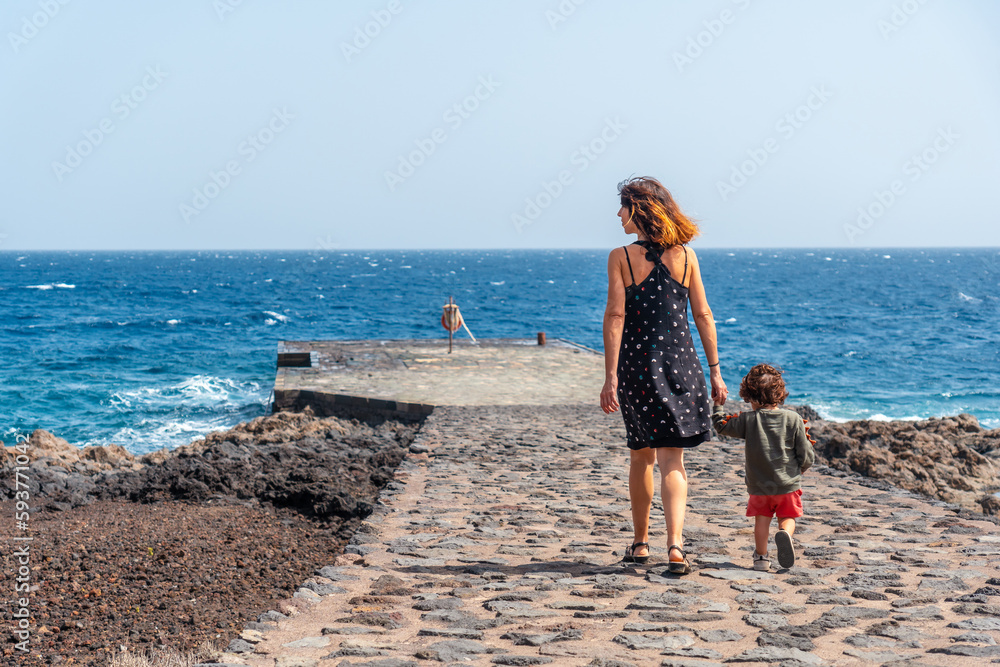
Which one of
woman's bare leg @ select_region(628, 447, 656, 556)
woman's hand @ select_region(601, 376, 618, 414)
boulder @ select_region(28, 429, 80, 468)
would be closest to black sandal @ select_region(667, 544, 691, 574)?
woman's bare leg @ select_region(628, 447, 656, 556)

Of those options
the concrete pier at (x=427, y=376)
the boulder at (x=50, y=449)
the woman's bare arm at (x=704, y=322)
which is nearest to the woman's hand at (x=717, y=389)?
the woman's bare arm at (x=704, y=322)

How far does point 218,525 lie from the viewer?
6.11 meters

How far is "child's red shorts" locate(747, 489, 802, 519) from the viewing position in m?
4.52

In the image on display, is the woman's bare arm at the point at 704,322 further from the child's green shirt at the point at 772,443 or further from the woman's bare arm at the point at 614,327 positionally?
the woman's bare arm at the point at 614,327

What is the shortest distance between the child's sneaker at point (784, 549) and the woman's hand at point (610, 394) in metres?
1.03

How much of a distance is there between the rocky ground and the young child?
2632 millimetres

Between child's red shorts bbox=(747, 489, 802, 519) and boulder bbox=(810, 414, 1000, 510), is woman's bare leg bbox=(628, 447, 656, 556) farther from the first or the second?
boulder bbox=(810, 414, 1000, 510)

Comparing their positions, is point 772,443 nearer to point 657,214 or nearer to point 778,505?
point 778,505

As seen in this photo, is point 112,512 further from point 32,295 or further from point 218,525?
point 32,295

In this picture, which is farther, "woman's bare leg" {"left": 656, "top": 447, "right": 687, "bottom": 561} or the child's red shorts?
the child's red shorts

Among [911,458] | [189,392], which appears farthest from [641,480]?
[189,392]

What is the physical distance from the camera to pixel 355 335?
1759 inches

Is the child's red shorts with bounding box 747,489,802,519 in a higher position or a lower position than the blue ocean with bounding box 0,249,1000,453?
higher

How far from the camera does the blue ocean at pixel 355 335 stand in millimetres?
22000
